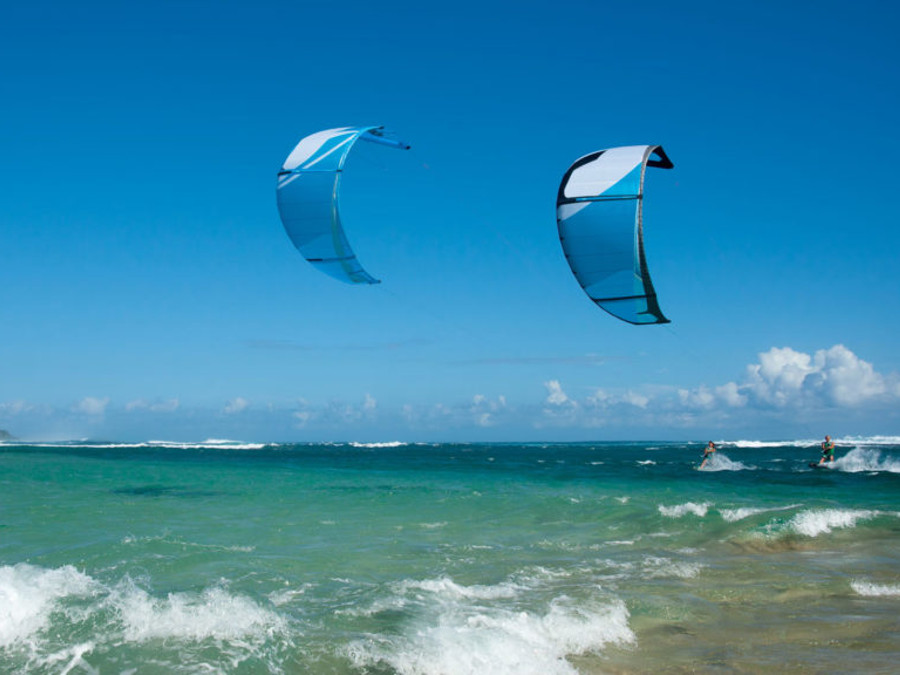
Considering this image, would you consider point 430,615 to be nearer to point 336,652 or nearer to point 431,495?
point 336,652

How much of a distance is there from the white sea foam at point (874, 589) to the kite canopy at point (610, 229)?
4.58 m

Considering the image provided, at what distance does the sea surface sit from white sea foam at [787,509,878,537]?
2.5 inches

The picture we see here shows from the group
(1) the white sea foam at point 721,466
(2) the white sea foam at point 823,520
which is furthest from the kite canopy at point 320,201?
(1) the white sea foam at point 721,466

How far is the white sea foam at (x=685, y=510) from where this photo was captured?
16.4 meters

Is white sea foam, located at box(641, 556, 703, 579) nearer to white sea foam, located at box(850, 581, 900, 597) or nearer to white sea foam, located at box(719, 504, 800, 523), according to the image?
white sea foam, located at box(850, 581, 900, 597)

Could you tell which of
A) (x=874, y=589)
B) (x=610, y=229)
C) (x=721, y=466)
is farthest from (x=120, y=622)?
(x=721, y=466)

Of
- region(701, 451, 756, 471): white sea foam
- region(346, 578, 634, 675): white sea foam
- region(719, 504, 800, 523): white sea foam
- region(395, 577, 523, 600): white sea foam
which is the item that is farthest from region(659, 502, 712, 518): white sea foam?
region(701, 451, 756, 471): white sea foam

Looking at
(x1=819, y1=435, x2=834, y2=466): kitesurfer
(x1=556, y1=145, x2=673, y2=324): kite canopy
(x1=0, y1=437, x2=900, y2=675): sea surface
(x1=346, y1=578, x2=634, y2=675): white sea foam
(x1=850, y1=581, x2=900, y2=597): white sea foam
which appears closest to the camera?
(x1=346, y1=578, x2=634, y2=675): white sea foam

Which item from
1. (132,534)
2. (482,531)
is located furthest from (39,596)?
(482,531)

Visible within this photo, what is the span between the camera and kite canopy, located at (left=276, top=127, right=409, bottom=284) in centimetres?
1412

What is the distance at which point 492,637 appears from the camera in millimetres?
7004

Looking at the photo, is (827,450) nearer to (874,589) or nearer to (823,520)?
(823,520)

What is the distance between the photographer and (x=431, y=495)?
2161cm

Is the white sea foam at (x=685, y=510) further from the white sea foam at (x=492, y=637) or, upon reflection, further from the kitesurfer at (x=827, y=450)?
the kitesurfer at (x=827, y=450)
